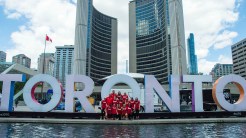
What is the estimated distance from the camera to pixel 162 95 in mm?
19062

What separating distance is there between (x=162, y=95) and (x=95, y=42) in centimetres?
13728

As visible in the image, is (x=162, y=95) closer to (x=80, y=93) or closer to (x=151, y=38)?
(x=80, y=93)

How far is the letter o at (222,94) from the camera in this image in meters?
19.0

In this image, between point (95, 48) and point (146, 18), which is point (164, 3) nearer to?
point (146, 18)

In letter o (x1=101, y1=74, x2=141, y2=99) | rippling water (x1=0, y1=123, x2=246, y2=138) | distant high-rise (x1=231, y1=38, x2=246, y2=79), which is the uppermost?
distant high-rise (x1=231, y1=38, x2=246, y2=79)

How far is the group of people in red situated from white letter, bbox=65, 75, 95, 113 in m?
1.66

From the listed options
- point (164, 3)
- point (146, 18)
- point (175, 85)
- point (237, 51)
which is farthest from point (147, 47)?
point (175, 85)

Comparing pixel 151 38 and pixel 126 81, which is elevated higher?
pixel 151 38

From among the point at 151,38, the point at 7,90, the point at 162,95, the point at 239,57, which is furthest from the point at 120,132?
the point at 239,57

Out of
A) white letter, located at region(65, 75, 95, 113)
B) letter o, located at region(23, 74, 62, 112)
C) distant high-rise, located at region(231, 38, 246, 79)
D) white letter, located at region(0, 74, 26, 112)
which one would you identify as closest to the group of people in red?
white letter, located at region(65, 75, 95, 113)

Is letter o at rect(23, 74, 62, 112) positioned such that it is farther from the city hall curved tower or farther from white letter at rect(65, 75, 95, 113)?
the city hall curved tower

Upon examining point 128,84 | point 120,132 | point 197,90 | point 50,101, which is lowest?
point 120,132

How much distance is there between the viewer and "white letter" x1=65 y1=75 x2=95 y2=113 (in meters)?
18.9

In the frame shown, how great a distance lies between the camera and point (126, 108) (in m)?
18.0
